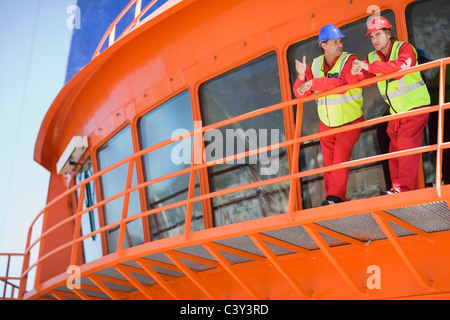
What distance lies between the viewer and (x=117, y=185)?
11.9 meters

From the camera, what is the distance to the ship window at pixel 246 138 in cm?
953

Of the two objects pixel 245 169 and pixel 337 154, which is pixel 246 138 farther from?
pixel 337 154

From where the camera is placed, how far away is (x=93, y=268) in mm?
9797

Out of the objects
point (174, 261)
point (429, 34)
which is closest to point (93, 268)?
point (174, 261)

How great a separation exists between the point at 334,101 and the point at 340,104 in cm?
7

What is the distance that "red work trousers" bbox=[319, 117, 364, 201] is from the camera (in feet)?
26.5

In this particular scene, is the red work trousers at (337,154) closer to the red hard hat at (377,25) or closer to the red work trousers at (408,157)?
the red work trousers at (408,157)

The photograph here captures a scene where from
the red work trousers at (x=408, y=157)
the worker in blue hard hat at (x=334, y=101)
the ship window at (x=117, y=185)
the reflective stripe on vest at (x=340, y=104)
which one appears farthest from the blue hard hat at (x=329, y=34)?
the ship window at (x=117, y=185)

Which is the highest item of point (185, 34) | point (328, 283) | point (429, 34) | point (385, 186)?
point (185, 34)

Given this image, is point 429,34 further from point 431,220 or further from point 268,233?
point 268,233

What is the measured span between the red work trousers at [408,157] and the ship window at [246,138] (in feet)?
5.95

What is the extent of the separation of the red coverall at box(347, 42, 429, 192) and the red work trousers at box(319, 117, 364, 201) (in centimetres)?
47

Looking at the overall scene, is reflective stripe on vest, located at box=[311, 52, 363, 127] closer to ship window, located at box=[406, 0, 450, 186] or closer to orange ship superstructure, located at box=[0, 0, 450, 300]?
orange ship superstructure, located at box=[0, 0, 450, 300]

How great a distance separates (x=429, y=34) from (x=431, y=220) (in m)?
2.12
